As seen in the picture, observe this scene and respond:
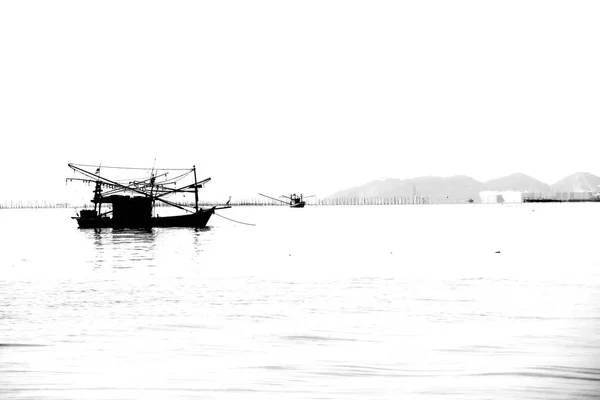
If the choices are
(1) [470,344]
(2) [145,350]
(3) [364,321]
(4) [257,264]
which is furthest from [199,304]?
(4) [257,264]

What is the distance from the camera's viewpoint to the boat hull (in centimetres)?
7544

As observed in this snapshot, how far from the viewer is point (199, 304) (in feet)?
69.0

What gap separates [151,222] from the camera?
76125mm

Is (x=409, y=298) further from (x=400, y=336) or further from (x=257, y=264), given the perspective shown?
(x=257, y=264)

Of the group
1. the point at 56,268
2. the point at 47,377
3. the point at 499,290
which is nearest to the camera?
the point at 47,377

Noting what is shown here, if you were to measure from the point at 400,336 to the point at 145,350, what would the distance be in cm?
496

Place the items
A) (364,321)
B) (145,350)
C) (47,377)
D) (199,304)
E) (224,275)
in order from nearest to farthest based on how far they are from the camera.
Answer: (47,377) < (145,350) < (364,321) < (199,304) < (224,275)

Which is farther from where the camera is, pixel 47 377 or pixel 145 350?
pixel 145 350

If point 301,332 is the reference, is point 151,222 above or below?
above

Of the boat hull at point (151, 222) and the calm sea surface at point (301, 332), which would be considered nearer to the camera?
the calm sea surface at point (301, 332)

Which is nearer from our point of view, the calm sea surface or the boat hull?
the calm sea surface

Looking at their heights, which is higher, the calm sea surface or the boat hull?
the boat hull

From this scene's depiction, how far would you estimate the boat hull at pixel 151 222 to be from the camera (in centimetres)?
7544

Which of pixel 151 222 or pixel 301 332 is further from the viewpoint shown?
pixel 151 222
